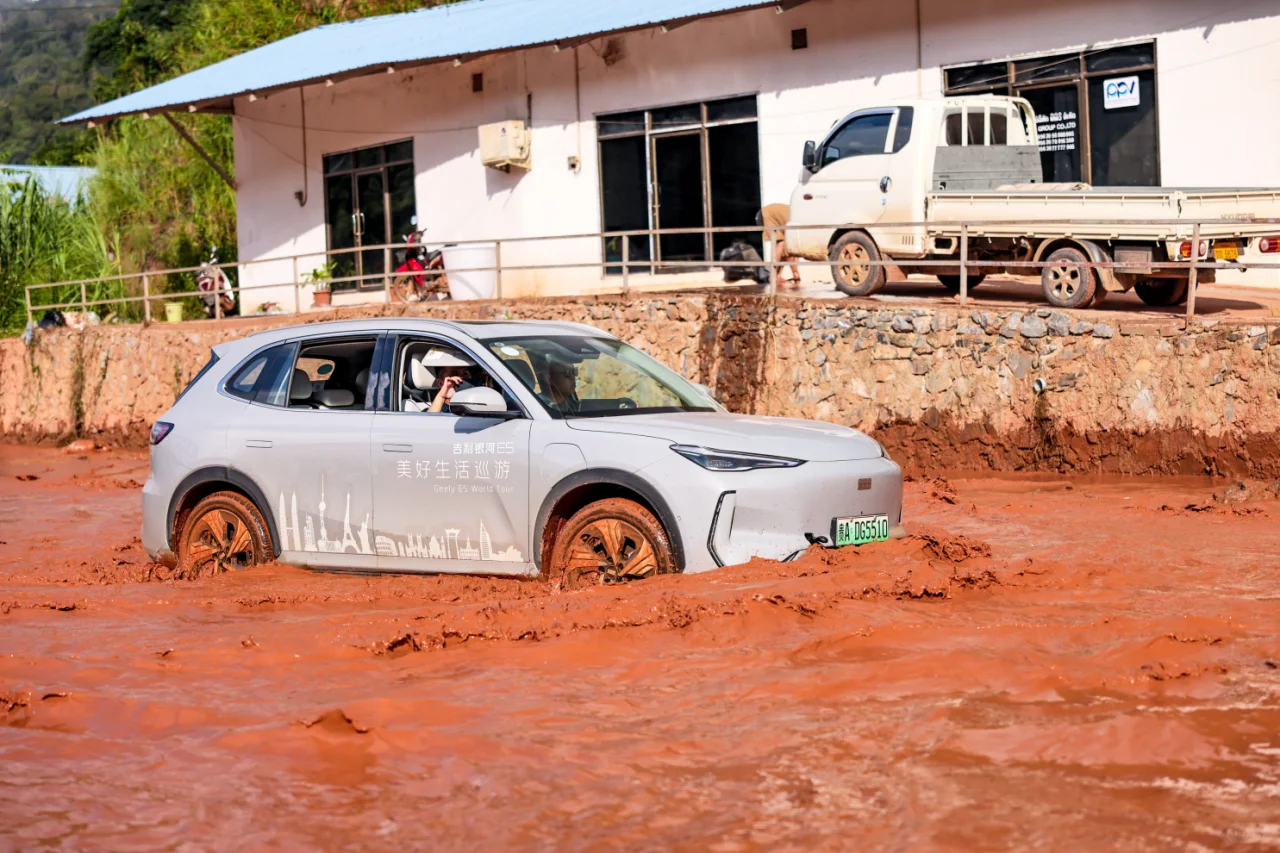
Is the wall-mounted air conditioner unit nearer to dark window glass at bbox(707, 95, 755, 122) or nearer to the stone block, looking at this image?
dark window glass at bbox(707, 95, 755, 122)

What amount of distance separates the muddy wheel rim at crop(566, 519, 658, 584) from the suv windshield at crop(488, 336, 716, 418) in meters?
0.69

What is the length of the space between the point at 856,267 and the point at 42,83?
345ft

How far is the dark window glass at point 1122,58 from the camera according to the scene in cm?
1664

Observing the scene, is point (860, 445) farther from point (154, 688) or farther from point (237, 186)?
point (237, 186)

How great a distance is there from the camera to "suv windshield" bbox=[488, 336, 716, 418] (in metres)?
7.52

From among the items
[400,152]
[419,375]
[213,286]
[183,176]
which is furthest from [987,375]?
[183,176]

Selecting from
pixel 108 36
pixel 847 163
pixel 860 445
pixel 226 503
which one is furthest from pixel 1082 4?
pixel 108 36

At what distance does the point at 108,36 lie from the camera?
62219 millimetres

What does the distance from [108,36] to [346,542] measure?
61.1 meters

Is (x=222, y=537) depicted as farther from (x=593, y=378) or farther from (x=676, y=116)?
(x=676, y=116)

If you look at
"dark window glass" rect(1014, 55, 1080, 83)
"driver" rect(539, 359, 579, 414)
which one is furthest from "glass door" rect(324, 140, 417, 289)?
"driver" rect(539, 359, 579, 414)

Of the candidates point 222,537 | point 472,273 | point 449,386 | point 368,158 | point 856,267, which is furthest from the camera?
point 368,158

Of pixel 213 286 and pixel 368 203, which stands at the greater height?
pixel 368 203

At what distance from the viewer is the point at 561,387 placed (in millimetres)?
7633
